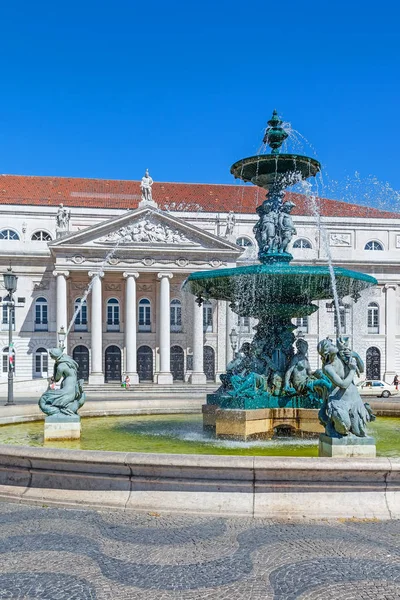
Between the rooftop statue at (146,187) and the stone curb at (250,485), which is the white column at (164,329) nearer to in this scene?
the rooftop statue at (146,187)

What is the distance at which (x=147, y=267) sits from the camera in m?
50.1

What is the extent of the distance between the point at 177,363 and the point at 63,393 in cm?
4272

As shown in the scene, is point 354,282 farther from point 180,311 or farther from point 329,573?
point 180,311

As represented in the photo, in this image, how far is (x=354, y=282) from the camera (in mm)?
12555

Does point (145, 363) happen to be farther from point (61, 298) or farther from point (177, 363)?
point (61, 298)

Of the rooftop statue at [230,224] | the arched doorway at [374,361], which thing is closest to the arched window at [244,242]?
the rooftop statue at [230,224]

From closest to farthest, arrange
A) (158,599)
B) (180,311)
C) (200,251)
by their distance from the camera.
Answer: (158,599) → (200,251) → (180,311)

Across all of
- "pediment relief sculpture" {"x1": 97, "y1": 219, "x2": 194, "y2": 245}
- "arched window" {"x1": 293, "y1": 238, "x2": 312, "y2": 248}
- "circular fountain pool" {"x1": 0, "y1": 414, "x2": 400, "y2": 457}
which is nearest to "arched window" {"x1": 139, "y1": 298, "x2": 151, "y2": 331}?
"pediment relief sculpture" {"x1": 97, "y1": 219, "x2": 194, "y2": 245}

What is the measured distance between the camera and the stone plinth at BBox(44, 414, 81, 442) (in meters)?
10.7

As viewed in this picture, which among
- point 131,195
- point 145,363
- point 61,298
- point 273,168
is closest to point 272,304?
point 273,168

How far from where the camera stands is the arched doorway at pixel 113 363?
52.7 meters

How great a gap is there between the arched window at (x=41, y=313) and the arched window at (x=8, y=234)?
551cm

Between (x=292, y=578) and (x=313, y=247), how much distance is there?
5255 cm

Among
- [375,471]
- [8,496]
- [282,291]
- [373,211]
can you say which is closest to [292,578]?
[375,471]
